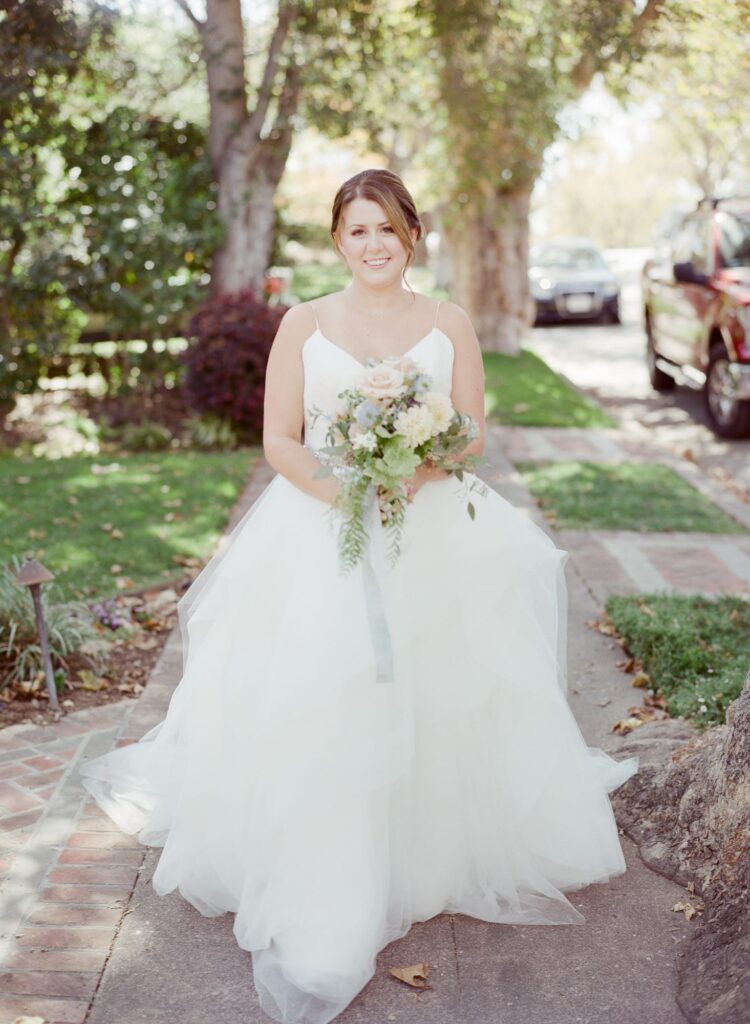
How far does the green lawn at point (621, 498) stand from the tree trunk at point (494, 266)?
→ 685 cm

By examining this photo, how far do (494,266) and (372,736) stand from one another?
45.2ft

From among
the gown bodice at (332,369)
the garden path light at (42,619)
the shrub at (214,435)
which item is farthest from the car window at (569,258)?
the gown bodice at (332,369)

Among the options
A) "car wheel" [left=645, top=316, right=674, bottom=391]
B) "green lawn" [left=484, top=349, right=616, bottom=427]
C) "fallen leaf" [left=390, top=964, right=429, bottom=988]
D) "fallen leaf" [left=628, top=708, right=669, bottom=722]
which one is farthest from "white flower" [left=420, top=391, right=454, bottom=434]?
"car wheel" [left=645, top=316, right=674, bottom=391]

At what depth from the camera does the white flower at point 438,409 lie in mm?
2939

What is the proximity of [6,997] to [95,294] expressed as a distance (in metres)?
9.88

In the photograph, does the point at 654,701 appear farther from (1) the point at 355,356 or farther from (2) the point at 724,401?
(2) the point at 724,401

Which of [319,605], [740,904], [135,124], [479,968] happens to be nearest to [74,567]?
[319,605]

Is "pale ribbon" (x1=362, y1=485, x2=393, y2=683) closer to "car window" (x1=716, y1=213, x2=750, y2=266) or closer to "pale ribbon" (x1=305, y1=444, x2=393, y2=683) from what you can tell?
"pale ribbon" (x1=305, y1=444, x2=393, y2=683)

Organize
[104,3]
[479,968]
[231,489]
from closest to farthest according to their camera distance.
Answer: [479,968] → [231,489] → [104,3]

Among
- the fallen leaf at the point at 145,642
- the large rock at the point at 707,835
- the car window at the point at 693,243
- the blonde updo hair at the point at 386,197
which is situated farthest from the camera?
the car window at the point at 693,243

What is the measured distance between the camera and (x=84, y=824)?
3822 mm

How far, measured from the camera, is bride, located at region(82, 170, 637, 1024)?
120 inches

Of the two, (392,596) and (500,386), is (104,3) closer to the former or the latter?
(500,386)

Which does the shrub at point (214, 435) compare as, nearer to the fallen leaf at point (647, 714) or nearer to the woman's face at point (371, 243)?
the fallen leaf at point (647, 714)
